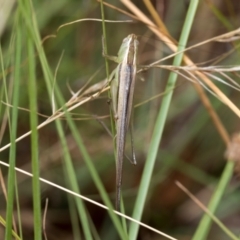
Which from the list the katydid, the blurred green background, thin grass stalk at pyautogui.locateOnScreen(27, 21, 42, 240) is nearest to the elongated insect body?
the katydid

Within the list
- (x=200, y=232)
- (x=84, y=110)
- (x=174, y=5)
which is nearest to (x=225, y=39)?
(x=200, y=232)

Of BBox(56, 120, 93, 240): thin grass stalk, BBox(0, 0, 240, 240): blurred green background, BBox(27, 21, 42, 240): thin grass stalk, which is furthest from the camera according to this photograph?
BBox(0, 0, 240, 240): blurred green background

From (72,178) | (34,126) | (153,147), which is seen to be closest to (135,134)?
(153,147)

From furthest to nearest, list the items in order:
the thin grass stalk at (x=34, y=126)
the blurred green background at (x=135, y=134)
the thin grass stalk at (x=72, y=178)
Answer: the blurred green background at (x=135, y=134) → the thin grass stalk at (x=72, y=178) → the thin grass stalk at (x=34, y=126)

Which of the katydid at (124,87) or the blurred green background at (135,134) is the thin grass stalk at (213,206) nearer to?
the katydid at (124,87)

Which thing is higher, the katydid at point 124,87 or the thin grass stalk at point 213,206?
the katydid at point 124,87

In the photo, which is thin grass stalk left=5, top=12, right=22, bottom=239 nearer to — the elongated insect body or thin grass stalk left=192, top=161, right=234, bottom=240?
the elongated insect body

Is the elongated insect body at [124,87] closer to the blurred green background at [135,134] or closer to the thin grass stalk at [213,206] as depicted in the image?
the thin grass stalk at [213,206]

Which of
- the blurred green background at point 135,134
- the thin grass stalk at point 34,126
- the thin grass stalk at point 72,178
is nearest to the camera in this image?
the thin grass stalk at point 34,126

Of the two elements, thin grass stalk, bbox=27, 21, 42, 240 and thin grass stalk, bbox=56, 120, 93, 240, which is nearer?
thin grass stalk, bbox=27, 21, 42, 240

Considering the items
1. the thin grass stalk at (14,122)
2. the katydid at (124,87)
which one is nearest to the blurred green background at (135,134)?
the katydid at (124,87)

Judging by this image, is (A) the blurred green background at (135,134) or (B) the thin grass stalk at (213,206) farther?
(A) the blurred green background at (135,134)
